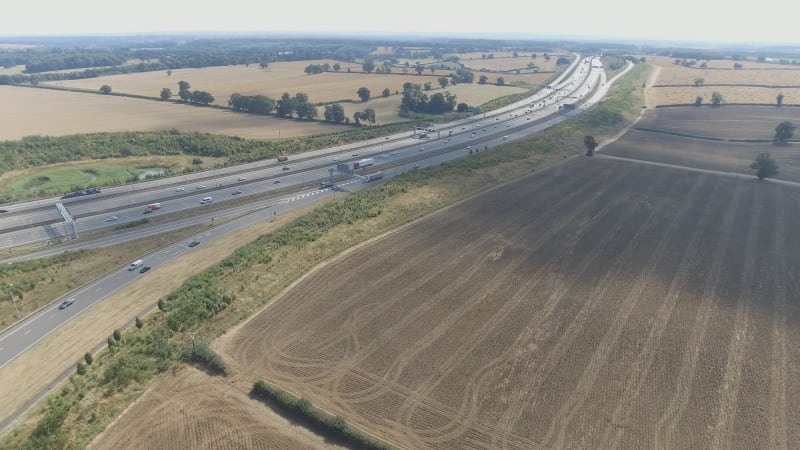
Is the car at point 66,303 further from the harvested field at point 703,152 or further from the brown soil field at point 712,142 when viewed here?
the brown soil field at point 712,142

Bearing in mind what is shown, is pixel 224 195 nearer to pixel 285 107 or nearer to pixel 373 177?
pixel 373 177

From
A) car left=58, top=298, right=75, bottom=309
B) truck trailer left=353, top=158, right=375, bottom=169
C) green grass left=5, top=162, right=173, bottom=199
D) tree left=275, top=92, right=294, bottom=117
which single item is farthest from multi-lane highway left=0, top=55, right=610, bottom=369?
tree left=275, top=92, right=294, bottom=117

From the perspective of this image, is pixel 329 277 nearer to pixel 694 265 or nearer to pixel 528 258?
pixel 528 258

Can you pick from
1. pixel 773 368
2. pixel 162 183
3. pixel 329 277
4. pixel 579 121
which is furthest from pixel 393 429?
pixel 579 121

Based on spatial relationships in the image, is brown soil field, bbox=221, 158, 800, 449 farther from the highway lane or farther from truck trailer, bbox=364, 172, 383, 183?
the highway lane

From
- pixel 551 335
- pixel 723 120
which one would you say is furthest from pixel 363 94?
pixel 551 335
